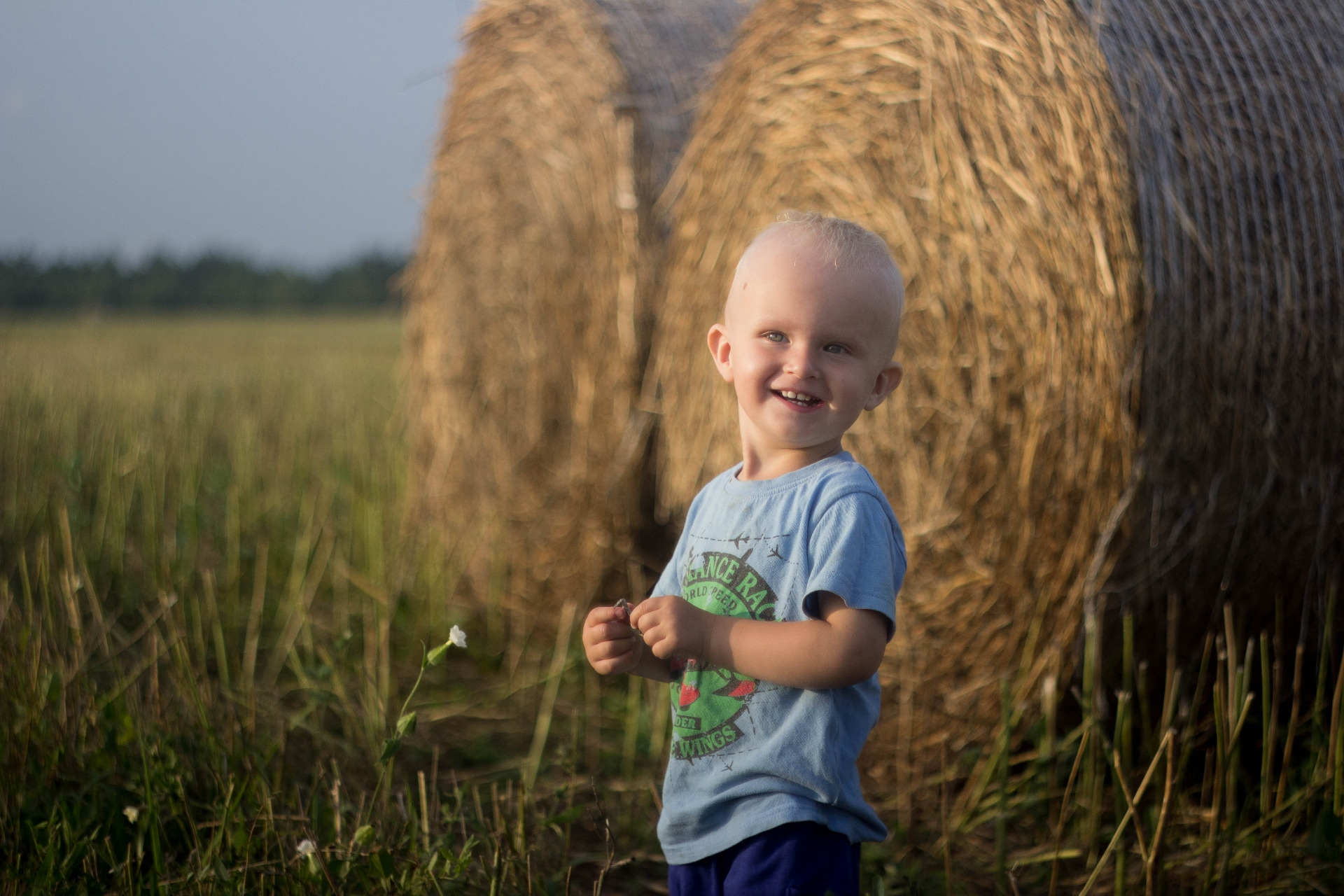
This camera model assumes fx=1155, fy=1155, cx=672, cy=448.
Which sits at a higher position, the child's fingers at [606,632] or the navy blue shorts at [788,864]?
the child's fingers at [606,632]

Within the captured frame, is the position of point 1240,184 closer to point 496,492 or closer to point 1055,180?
point 1055,180

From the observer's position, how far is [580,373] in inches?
157

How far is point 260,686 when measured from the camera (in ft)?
10.9

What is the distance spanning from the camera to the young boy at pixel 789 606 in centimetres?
145

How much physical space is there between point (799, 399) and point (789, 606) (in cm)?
28

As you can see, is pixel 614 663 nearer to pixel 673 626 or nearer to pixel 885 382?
pixel 673 626

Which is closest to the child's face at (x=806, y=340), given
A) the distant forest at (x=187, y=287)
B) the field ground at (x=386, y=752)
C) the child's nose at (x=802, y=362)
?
the child's nose at (x=802, y=362)

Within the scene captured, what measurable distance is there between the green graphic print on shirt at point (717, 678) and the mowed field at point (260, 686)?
10.1 inches

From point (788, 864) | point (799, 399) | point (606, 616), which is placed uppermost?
point (799, 399)

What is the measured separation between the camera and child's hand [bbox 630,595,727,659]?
1.43 m

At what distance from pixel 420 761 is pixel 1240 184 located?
237 cm

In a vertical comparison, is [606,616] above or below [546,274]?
below

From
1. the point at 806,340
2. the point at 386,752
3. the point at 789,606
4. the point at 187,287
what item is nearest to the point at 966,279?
the point at 806,340

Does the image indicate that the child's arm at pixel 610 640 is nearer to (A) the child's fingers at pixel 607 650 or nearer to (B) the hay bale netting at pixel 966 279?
(A) the child's fingers at pixel 607 650
